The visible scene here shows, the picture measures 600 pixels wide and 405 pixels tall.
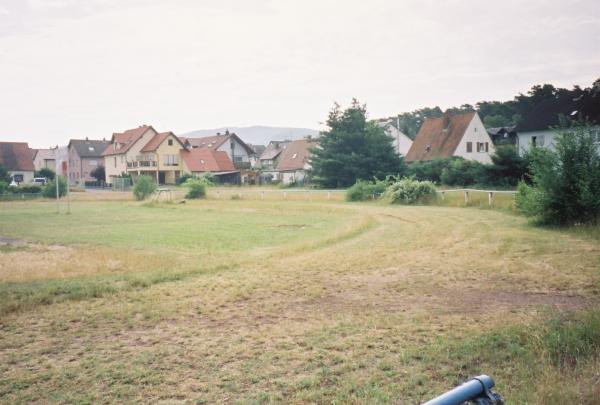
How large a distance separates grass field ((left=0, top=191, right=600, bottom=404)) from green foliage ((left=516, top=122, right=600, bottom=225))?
5.03ft

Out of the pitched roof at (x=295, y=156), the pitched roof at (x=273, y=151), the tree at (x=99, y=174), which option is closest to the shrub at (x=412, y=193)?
the pitched roof at (x=295, y=156)

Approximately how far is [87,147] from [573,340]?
99.9 metres

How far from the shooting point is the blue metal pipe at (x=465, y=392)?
2354 mm

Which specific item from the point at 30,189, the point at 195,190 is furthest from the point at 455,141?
the point at 30,189

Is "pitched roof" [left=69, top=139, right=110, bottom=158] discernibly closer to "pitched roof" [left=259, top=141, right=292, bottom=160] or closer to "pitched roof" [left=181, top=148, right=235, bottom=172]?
"pitched roof" [left=181, top=148, right=235, bottom=172]

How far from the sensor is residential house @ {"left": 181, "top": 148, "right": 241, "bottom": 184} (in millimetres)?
73062

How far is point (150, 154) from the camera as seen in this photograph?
7494 cm

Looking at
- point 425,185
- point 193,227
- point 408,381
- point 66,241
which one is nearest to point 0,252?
point 66,241

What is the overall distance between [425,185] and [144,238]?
1781cm

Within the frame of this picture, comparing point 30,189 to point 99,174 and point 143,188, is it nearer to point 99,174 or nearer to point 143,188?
point 143,188

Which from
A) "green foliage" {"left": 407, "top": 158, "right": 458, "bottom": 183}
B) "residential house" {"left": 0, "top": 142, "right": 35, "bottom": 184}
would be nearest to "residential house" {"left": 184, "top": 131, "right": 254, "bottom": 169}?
"residential house" {"left": 0, "top": 142, "right": 35, "bottom": 184}

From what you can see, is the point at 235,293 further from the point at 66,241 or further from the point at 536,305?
the point at 66,241

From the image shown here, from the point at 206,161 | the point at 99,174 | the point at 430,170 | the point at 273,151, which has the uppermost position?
the point at 273,151

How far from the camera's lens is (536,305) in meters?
7.02
